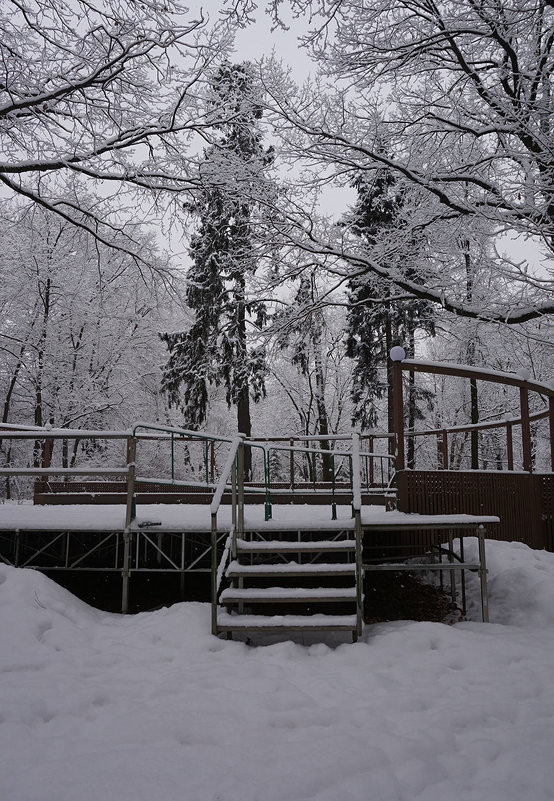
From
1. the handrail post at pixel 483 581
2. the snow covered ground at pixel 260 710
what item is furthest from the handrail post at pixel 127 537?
the handrail post at pixel 483 581

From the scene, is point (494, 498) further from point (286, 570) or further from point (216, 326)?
point (216, 326)

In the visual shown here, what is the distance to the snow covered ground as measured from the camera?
2.88m

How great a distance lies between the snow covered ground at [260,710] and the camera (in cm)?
288

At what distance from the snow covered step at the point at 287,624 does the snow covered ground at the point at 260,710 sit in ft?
0.56

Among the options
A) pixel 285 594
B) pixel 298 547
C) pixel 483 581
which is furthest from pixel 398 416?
pixel 285 594

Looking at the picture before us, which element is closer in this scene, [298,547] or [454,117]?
[298,547]

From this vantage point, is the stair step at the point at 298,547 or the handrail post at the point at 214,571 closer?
the handrail post at the point at 214,571

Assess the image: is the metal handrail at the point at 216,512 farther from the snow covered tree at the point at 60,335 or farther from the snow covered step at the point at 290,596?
the snow covered tree at the point at 60,335

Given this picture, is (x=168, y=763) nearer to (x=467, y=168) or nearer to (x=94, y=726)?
(x=94, y=726)

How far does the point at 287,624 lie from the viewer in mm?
4930

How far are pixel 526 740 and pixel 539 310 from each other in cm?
802

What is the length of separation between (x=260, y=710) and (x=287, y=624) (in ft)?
4.09

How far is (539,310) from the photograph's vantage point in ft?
31.7

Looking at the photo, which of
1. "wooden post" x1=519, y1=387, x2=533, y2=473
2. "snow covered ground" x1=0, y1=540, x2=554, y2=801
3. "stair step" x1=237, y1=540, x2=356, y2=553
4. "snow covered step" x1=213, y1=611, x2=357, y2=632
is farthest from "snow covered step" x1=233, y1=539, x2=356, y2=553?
"wooden post" x1=519, y1=387, x2=533, y2=473
